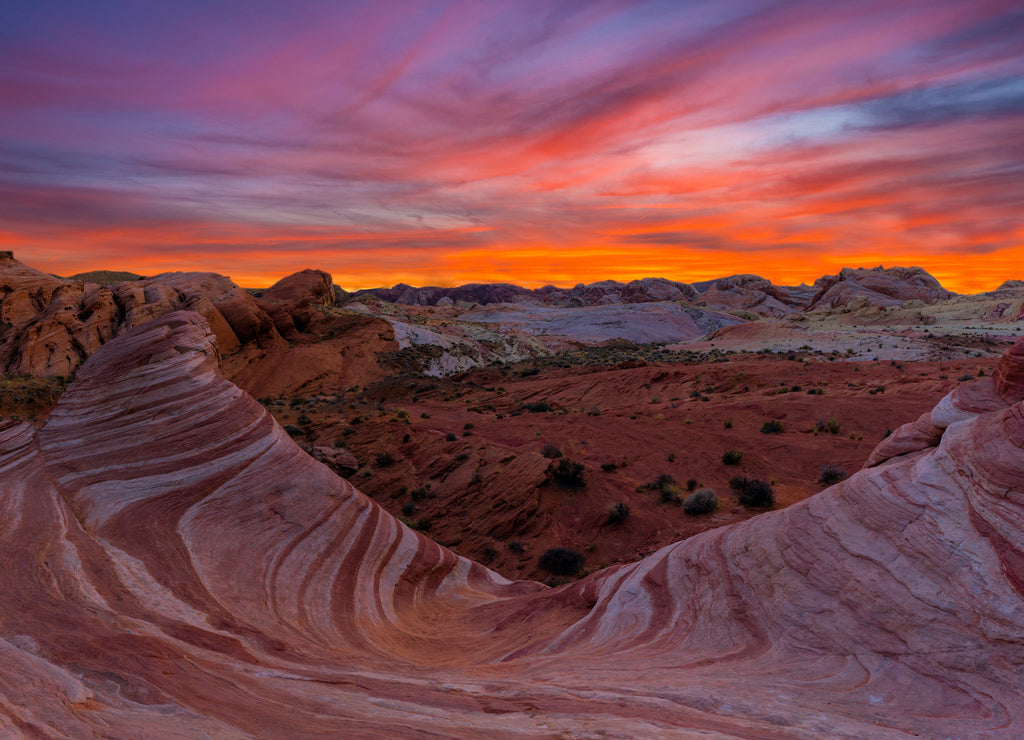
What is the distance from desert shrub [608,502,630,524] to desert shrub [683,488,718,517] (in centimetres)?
178

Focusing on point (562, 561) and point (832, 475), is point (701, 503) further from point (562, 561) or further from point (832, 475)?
point (832, 475)

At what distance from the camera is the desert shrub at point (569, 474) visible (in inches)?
667

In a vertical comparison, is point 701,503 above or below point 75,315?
below

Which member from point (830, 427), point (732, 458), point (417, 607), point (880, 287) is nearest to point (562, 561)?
point (417, 607)

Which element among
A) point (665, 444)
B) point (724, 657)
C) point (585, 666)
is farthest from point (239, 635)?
point (665, 444)

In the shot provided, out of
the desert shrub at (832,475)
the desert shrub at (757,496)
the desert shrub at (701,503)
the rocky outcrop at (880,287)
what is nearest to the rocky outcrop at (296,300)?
the desert shrub at (701,503)

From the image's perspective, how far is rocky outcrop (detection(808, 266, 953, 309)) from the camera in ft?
372

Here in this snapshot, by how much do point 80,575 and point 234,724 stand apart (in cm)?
334

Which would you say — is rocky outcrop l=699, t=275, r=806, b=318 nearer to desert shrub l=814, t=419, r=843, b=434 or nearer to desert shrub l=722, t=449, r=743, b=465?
desert shrub l=814, t=419, r=843, b=434

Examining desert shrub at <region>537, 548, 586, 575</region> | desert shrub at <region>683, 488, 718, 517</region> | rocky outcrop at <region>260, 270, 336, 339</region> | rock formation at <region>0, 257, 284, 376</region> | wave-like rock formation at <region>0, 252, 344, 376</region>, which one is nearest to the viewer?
desert shrub at <region>537, 548, 586, 575</region>

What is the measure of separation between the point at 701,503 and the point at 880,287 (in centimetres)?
13381

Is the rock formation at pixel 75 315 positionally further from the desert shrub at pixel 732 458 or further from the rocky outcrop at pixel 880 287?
the rocky outcrop at pixel 880 287

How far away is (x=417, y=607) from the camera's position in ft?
29.9

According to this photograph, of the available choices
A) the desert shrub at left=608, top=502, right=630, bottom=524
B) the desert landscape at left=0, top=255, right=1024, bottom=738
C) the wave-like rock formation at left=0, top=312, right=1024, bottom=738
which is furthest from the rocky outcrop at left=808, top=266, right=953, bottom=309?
the wave-like rock formation at left=0, top=312, right=1024, bottom=738
